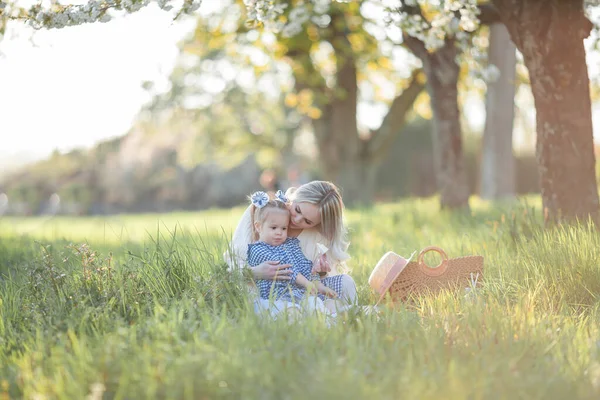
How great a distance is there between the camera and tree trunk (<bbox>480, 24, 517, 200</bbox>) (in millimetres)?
14805

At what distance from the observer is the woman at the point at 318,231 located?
16.9ft

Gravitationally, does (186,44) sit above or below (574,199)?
above

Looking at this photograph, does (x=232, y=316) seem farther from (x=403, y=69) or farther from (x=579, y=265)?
(x=403, y=69)

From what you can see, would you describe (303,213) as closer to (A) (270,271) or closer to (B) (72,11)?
(A) (270,271)

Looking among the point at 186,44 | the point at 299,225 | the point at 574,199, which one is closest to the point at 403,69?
the point at 186,44

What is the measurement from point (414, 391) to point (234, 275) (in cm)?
186

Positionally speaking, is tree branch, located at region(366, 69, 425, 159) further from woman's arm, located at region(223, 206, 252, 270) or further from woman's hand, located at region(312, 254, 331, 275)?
woman's arm, located at region(223, 206, 252, 270)

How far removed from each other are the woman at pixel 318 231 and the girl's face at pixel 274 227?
4.8 inches

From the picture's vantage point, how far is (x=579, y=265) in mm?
5082

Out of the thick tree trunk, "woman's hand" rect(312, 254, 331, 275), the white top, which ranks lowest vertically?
"woman's hand" rect(312, 254, 331, 275)

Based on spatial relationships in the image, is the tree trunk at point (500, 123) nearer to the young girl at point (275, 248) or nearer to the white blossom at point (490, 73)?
the white blossom at point (490, 73)

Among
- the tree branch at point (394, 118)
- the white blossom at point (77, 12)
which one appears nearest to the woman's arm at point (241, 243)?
the white blossom at point (77, 12)

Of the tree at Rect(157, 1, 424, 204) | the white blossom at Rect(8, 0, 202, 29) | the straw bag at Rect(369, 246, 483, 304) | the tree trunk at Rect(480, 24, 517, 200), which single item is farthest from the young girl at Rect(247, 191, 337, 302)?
the tree trunk at Rect(480, 24, 517, 200)

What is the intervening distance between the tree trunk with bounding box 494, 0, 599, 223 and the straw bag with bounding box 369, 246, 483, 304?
168 cm
